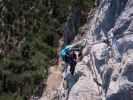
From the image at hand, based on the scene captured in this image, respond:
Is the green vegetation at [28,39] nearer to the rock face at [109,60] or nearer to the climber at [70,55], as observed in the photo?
the climber at [70,55]

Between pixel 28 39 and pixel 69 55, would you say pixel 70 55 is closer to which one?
pixel 69 55

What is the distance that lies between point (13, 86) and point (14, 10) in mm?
14436

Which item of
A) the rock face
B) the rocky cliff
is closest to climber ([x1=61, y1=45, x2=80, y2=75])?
the rocky cliff

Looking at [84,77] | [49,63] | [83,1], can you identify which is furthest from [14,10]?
[84,77]

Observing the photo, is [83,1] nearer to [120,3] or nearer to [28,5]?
[120,3]

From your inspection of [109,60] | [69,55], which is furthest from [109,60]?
[69,55]

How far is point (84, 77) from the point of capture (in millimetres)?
16906

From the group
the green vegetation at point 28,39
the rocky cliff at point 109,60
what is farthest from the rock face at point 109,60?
the green vegetation at point 28,39

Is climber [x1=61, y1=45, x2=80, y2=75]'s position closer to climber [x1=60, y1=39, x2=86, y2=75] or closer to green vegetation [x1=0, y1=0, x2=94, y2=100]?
climber [x1=60, y1=39, x2=86, y2=75]

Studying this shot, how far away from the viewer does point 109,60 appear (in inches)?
576

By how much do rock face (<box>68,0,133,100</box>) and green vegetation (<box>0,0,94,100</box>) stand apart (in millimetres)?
13215

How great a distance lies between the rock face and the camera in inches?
486

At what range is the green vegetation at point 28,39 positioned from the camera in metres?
36.7

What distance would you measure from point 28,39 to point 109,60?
88.8ft
